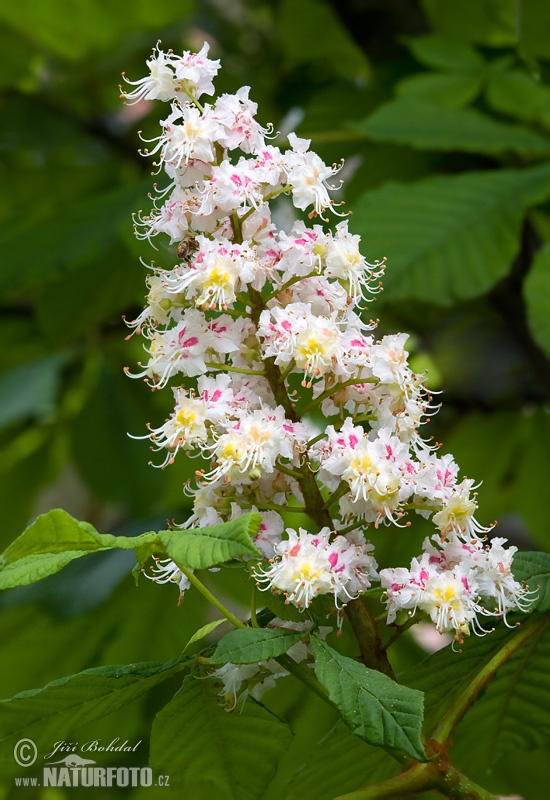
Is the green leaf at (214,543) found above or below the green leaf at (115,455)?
above

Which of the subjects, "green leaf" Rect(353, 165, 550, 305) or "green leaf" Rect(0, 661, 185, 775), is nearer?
"green leaf" Rect(0, 661, 185, 775)

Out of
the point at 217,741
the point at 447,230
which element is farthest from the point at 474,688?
the point at 447,230

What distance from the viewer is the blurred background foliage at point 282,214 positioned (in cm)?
121

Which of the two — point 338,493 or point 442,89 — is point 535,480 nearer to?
point 442,89

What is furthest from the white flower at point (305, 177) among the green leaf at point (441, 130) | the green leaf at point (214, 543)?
the green leaf at point (441, 130)

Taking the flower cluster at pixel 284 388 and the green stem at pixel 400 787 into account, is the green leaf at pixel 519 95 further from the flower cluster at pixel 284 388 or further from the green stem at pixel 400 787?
the green stem at pixel 400 787

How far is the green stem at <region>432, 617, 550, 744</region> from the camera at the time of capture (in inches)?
21.7

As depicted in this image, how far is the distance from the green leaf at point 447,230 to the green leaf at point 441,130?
5cm

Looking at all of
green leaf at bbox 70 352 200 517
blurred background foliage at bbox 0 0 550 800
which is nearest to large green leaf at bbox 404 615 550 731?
blurred background foliage at bbox 0 0 550 800

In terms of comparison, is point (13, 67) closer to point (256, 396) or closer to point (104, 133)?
point (104, 133)

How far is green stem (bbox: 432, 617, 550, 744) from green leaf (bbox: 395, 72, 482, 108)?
0.94 metres

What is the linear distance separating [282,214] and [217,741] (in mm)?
1020

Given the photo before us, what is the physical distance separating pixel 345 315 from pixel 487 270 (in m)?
0.62

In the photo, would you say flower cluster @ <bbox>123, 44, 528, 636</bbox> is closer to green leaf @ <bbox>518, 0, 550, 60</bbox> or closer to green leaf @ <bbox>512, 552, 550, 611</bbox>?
green leaf @ <bbox>512, 552, 550, 611</bbox>
